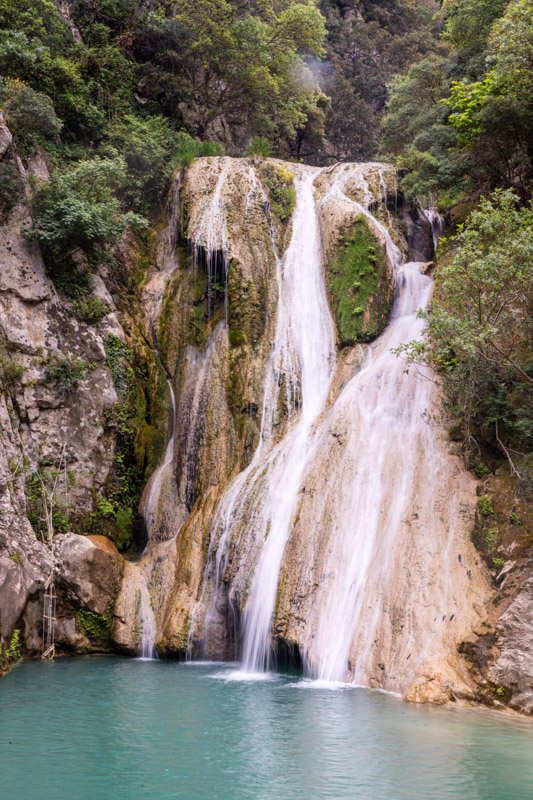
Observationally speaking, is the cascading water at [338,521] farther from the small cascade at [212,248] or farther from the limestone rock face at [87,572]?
the limestone rock face at [87,572]

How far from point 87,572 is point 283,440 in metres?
5.74

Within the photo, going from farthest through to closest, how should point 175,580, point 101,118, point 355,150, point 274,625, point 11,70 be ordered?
point 355,150, point 101,118, point 11,70, point 175,580, point 274,625

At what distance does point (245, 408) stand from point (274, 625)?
6320mm

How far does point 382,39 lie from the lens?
3866 cm

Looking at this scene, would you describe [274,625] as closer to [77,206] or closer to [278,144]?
[77,206]

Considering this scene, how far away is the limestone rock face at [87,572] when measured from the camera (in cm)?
1400

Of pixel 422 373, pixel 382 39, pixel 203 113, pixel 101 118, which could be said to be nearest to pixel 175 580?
pixel 422 373

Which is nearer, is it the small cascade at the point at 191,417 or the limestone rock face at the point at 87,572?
the limestone rock face at the point at 87,572

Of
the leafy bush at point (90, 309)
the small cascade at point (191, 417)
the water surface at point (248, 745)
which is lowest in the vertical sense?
the water surface at point (248, 745)

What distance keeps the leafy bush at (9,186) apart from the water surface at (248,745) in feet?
41.6

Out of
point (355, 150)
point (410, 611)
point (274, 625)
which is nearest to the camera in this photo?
point (410, 611)

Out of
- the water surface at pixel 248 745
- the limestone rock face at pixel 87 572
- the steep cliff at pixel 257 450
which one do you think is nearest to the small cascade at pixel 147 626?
the steep cliff at pixel 257 450

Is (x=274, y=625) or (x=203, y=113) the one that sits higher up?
(x=203, y=113)

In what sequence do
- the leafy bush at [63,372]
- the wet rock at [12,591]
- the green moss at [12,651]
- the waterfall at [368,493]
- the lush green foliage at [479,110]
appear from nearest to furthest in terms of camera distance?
1. the waterfall at [368,493]
2. the green moss at [12,651]
3. the wet rock at [12,591]
4. the lush green foliage at [479,110]
5. the leafy bush at [63,372]
